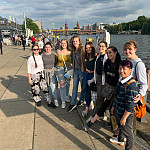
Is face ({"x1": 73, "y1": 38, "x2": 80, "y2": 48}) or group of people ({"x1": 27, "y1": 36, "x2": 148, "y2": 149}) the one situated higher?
face ({"x1": 73, "y1": 38, "x2": 80, "y2": 48})

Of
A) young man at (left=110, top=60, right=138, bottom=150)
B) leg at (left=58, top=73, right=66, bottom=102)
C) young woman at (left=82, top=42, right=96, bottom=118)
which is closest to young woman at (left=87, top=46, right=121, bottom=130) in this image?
young man at (left=110, top=60, right=138, bottom=150)

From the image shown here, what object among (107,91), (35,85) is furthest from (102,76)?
(35,85)

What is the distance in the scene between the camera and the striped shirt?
221 cm

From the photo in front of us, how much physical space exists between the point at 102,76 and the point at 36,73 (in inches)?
78.0

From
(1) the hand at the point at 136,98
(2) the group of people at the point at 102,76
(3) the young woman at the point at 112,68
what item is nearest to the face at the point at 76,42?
(2) the group of people at the point at 102,76

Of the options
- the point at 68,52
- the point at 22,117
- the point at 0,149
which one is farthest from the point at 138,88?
the point at 22,117

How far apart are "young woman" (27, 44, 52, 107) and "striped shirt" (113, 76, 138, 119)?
2.42m

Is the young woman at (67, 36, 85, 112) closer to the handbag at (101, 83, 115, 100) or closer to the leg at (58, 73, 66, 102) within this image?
the leg at (58, 73, 66, 102)

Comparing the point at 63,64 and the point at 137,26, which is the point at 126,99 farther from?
→ the point at 137,26

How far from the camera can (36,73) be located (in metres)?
4.25

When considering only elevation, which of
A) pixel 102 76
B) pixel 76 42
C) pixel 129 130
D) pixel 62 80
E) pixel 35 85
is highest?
pixel 76 42

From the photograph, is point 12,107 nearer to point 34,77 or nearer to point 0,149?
point 34,77

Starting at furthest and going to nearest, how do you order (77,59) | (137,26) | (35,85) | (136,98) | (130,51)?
(137,26)
(35,85)
(77,59)
(130,51)
(136,98)

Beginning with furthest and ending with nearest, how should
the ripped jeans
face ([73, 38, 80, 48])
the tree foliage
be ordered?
the tree foliage
the ripped jeans
face ([73, 38, 80, 48])
